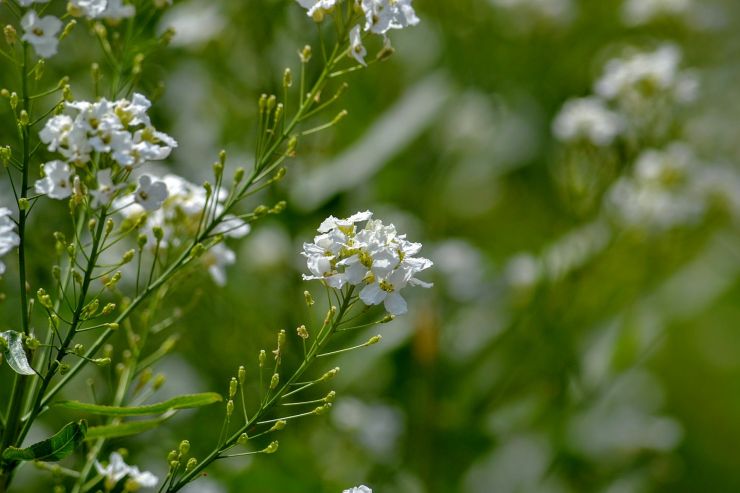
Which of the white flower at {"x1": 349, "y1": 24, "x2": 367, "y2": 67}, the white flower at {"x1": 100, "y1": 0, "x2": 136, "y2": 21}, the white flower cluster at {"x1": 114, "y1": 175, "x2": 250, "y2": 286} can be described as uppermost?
the white flower at {"x1": 100, "y1": 0, "x2": 136, "y2": 21}

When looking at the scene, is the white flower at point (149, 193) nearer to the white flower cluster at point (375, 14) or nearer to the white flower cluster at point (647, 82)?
the white flower cluster at point (375, 14)

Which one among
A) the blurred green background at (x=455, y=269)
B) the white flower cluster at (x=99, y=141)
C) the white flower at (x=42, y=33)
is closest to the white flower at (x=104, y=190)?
the white flower cluster at (x=99, y=141)

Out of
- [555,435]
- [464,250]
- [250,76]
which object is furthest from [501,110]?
[555,435]

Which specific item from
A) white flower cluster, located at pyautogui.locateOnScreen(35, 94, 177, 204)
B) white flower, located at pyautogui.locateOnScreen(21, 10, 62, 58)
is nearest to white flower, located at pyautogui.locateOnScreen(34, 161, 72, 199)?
white flower cluster, located at pyautogui.locateOnScreen(35, 94, 177, 204)

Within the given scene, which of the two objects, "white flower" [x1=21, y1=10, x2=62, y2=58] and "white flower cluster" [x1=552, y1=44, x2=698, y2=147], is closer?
"white flower" [x1=21, y1=10, x2=62, y2=58]

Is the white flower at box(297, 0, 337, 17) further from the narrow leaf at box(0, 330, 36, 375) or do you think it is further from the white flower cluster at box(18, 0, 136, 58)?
the narrow leaf at box(0, 330, 36, 375)

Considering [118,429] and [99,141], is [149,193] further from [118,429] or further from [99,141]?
[118,429]

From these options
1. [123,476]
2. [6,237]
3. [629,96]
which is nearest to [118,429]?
[123,476]
